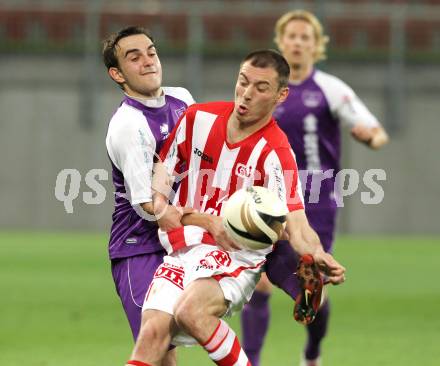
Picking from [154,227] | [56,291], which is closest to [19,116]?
[56,291]

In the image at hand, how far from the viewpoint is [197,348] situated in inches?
318

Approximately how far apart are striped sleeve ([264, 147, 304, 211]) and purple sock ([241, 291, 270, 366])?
2.30m

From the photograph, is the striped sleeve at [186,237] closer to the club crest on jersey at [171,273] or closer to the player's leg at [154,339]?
the club crest on jersey at [171,273]

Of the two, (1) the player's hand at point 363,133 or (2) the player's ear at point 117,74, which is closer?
(2) the player's ear at point 117,74

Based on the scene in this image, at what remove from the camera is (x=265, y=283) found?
739cm

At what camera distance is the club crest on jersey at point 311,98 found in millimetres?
7676

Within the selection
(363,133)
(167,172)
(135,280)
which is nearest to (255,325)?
(363,133)

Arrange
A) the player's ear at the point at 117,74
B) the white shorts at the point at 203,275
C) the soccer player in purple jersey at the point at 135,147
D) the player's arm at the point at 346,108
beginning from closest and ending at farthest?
the white shorts at the point at 203,275
the soccer player in purple jersey at the point at 135,147
the player's ear at the point at 117,74
the player's arm at the point at 346,108

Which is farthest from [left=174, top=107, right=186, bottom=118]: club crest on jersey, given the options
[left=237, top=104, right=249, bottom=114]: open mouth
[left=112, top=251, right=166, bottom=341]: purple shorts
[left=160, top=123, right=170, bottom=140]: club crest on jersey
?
[left=112, top=251, right=166, bottom=341]: purple shorts

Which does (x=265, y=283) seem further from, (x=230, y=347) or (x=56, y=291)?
(x=56, y=291)

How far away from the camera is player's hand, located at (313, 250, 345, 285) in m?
4.66

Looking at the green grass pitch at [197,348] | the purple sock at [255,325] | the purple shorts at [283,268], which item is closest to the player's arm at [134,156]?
the purple shorts at [283,268]

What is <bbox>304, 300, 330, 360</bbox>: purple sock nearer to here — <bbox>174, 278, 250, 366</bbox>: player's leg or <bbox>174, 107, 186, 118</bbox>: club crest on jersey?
<bbox>174, 107, 186, 118</bbox>: club crest on jersey

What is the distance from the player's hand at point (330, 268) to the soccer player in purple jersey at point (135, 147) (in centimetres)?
88
